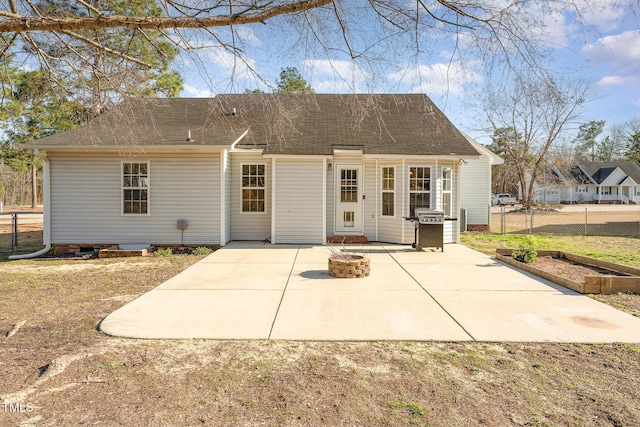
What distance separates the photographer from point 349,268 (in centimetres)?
745

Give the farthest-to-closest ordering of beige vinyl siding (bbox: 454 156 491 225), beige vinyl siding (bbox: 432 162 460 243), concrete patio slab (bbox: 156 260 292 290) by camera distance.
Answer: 1. beige vinyl siding (bbox: 454 156 491 225)
2. beige vinyl siding (bbox: 432 162 460 243)
3. concrete patio slab (bbox: 156 260 292 290)

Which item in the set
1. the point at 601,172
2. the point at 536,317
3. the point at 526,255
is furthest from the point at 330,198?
the point at 601,172

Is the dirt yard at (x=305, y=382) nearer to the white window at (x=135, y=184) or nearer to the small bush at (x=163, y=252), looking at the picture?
the small bush at (x=163, y=252)

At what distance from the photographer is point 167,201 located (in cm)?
1124

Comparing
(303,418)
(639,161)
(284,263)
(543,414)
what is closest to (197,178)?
(284,263)

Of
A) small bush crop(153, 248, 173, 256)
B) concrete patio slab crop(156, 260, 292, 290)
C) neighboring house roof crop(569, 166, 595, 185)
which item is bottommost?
concrete patio slab crop(156, 260, 292, 290)

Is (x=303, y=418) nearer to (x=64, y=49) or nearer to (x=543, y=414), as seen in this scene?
(x=543, y=414)

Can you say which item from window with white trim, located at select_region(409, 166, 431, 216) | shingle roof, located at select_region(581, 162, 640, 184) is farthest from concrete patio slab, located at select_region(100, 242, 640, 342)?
shingle roof, located at select_region(581, 162, 640, 184)

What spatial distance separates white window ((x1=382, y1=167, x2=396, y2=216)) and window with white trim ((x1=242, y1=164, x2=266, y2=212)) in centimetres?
381

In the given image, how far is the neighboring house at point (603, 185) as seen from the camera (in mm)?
48188

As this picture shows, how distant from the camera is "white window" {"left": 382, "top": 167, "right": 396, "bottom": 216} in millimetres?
12062

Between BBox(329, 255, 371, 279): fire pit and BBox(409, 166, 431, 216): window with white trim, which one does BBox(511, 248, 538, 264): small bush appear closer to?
BBox(409, 166, 431, 216): window with white trim

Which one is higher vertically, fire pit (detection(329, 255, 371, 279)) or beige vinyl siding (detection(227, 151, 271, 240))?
beige vinyl siding (detection(227, 151, 271, 240))

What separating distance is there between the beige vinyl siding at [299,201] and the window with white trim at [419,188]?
2710 mm
